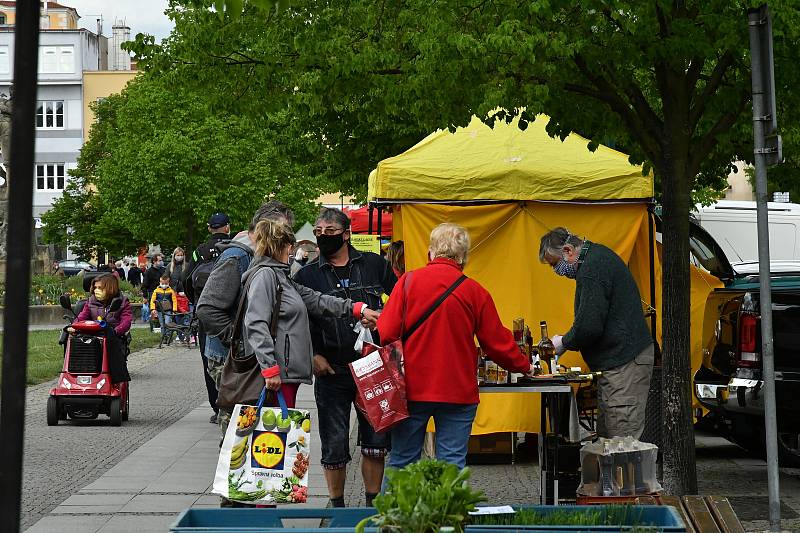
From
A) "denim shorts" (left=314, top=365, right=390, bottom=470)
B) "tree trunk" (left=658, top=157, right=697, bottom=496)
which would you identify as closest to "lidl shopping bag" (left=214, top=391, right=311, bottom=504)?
"denim shorts" (left=314, top=365, right=390, bottom=470)

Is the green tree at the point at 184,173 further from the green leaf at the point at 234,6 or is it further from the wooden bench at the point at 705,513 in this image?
the green leaf at the point at 234,6

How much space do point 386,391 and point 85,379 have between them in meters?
7.14

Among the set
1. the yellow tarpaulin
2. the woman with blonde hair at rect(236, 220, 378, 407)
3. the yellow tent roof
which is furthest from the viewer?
the yellow tarpaulin

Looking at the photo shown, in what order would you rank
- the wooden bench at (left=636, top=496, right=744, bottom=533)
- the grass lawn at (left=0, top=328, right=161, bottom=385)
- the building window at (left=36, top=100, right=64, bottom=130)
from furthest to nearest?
the building window at (left=36, top=100, right=64, bottom=130), the grass lawn at (left=0, top=328, right=161, bottom=385), the wooden bench at (left=636, top=496, right=744, bottom=533)

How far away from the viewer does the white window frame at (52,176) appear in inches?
3538

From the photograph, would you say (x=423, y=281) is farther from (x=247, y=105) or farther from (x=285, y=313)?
(x=247, y=105)

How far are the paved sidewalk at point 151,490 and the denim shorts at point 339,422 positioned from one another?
1178 mm

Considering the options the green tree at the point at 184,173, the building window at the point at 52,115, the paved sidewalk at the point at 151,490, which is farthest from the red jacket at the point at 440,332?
the building window at the point at 52,115

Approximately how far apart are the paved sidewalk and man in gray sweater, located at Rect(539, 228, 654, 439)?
2.20 metres

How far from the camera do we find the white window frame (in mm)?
89875

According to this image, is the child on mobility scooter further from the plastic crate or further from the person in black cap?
the plastic crate

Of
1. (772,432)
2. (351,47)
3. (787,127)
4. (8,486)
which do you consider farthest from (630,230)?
(8,486)

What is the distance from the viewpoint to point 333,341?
25.4ft

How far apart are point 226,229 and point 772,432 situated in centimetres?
660
